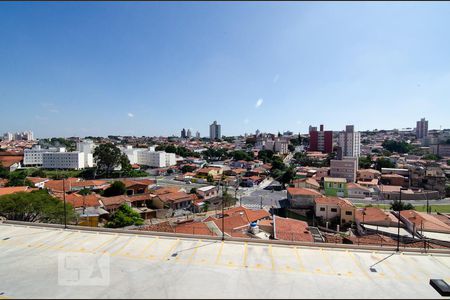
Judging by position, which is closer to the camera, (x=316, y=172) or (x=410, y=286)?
(x=410, y=286)

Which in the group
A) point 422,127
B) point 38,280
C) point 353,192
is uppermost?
point 422,127

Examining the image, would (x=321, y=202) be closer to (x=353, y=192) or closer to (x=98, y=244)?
(x=353, y=192)

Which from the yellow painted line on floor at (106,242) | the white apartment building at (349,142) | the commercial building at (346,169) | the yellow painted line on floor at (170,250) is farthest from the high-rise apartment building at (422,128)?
the yellow painted line on floor at (106,242)

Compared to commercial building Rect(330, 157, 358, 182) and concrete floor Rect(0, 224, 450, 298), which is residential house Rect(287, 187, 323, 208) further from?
concrete floor Rect(0, 224, 450, 298)

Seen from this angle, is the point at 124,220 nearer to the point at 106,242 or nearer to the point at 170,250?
the point at 106,242

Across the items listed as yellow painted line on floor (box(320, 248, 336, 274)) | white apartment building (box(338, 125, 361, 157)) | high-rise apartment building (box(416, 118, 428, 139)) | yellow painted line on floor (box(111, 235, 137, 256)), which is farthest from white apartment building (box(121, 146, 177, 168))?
high-rise apartment building (box(416, 118, 428, 139))

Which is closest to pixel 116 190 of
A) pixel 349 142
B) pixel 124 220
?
pixel 124 220

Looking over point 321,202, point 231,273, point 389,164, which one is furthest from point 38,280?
point 389,164
